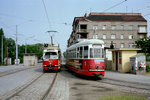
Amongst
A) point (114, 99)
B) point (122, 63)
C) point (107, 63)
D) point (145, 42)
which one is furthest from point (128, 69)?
point (145, 42)

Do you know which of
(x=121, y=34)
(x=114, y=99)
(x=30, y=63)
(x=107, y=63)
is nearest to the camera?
(x=114, y=99)

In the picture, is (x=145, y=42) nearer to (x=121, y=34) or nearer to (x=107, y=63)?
(x=107, y=63)

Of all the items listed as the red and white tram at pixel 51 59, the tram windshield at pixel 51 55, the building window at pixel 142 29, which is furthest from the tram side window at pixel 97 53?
the building window at pixel 142 29

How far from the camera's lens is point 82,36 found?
55125 mm

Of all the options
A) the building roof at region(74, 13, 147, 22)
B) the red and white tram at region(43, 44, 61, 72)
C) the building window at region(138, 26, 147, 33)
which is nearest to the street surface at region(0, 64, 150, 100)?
the red and white tram at region(43, 44, 61, 72)

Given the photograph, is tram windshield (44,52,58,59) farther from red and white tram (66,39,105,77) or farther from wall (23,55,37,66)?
wall (23,55,37,66)

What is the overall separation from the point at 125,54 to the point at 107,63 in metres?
5.78

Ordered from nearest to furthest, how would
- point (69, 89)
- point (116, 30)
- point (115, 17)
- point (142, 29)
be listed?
point (69, 89), point (116, 30), point (142, 29), point (115, 17)

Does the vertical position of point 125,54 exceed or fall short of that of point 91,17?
it falls short

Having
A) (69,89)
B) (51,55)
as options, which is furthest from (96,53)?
(51,55)

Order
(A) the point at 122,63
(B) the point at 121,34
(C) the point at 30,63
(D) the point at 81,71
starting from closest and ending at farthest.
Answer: (D) the point at 81,71, (A) the point at 122,63, (C) the point at 30,63, (B) the point at 121,34

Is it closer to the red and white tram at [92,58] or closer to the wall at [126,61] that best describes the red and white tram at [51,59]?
the red and white tram at [92,58]

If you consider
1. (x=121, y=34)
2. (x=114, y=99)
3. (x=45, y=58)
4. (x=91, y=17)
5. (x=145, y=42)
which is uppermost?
(x=91, y=17)

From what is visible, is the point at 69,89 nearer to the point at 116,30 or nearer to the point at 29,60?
the point at 29,60
